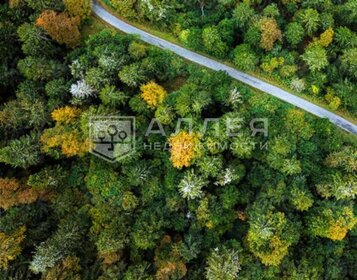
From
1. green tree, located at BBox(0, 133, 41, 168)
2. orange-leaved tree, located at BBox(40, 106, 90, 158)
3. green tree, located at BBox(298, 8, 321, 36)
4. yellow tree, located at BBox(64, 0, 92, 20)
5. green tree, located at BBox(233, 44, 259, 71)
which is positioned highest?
green tree, located at BBox(298, 8, 321, 36)

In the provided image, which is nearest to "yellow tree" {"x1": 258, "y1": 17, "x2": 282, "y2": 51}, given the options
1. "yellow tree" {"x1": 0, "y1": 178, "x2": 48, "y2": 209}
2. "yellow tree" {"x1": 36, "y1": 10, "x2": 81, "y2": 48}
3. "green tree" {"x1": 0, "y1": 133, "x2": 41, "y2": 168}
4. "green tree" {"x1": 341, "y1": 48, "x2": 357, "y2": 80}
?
"green tree" {"x1": 341, "y1": 48, "x2": 357, "y2": 80}

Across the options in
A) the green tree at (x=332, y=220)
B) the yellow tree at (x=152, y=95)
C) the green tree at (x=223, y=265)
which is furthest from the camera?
the yellow tree at (x=152, y=95)

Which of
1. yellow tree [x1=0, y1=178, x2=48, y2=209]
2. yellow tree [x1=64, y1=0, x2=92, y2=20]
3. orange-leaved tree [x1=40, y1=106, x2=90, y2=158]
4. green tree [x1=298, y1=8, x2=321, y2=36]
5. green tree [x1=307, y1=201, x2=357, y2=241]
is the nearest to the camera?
green tree [x1=307, y1=201, x2=357, y2=241]

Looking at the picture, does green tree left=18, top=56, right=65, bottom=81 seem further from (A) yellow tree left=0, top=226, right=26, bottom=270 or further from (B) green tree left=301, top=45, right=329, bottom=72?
(B) green tree left=301, top=45, right=329, bottom=72

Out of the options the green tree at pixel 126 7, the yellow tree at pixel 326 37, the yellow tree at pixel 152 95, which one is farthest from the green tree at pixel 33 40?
the yellow tree at pixel 326 37

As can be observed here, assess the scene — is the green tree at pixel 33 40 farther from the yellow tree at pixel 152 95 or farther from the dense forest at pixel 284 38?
the yellow tree at pixel 152 95

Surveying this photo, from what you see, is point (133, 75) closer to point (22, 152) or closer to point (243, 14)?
point (22, 152)

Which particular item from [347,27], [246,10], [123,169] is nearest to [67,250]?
[123,169]
